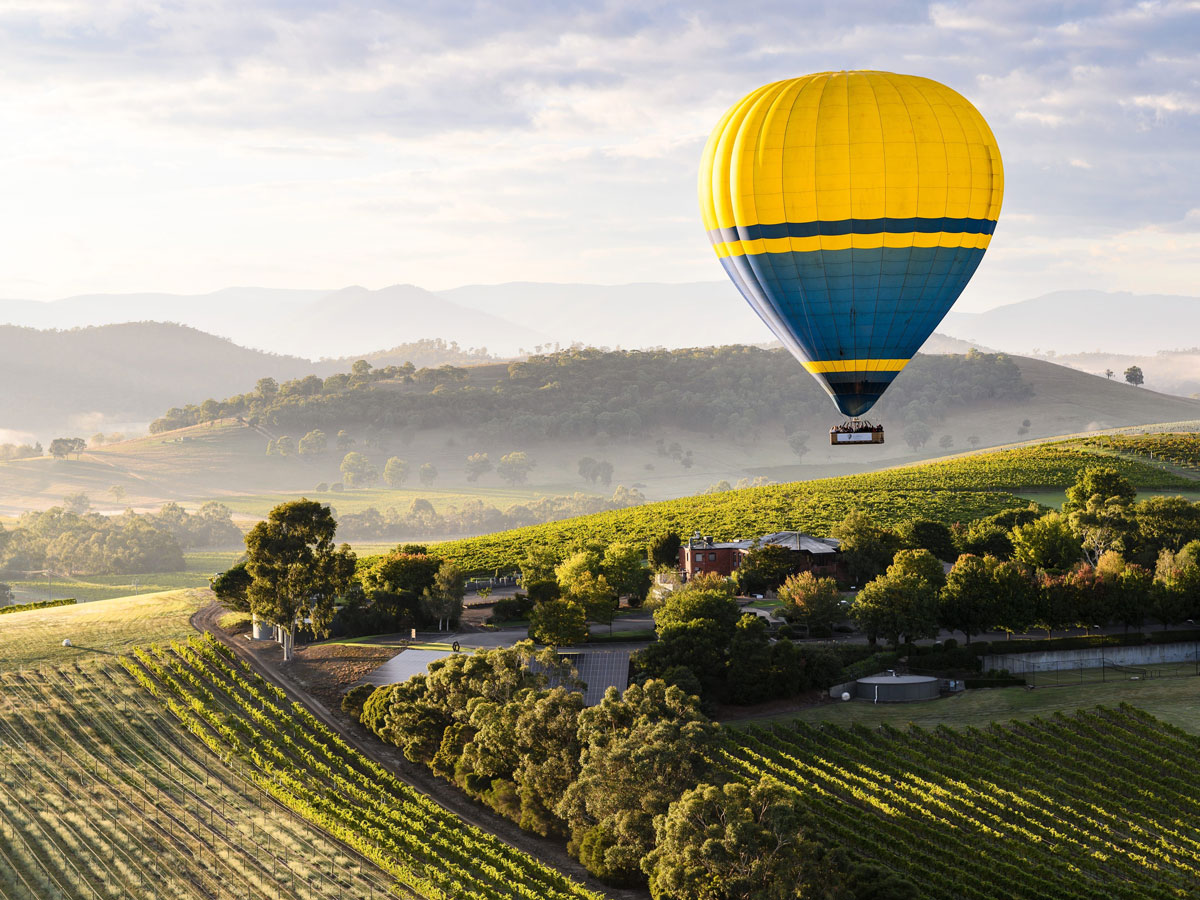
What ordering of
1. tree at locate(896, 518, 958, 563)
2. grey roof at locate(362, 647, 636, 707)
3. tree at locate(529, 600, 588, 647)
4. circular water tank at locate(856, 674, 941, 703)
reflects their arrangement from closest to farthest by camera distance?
circular water tank at locate(856, 674, 941, 703), grey roof at locate(362, 647, 636, 707), tree at locate(529, 600, 588, 647), tree at locate(896, 518, 958, 563)

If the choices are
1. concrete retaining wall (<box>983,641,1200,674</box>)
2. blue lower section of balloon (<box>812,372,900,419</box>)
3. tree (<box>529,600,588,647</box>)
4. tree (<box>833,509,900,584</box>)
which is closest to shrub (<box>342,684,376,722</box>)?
tree (<box>529,600,588,647</box>)

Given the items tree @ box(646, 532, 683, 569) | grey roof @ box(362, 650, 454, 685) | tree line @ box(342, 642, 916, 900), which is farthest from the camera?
tree @ box(646, 532, 683, 569)

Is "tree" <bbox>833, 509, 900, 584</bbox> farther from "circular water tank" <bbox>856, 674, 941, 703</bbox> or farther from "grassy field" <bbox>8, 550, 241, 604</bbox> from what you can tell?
"grassy field" <bbox>8, 550, 241, 604</bbox>

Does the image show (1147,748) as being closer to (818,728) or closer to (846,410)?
(818,728)

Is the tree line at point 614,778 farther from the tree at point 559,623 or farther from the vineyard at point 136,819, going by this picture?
the vineyard at point 136,819

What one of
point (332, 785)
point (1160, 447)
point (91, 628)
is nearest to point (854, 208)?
point (332, 785)

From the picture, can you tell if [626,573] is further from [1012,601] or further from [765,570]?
[1012,601]
